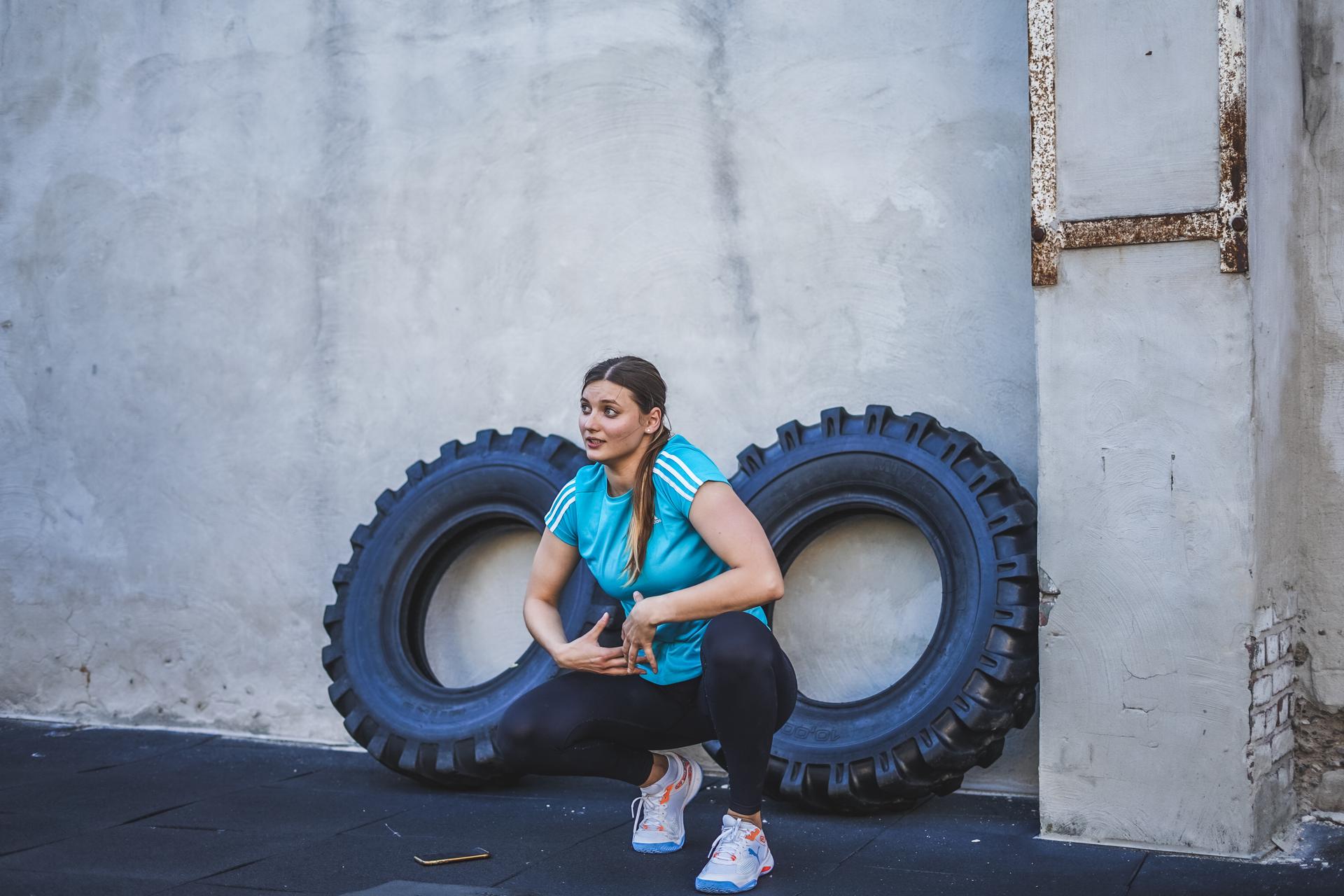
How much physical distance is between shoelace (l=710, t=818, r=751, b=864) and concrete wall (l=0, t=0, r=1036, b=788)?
1.11 metres

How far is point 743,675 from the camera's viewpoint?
2869mm

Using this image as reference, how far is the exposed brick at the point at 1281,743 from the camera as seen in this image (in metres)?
3.17

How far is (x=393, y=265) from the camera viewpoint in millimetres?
4625

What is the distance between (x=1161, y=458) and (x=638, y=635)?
4.16ft

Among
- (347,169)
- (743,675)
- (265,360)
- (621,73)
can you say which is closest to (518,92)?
(621,73)

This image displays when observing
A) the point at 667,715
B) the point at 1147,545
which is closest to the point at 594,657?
the point at 667,715

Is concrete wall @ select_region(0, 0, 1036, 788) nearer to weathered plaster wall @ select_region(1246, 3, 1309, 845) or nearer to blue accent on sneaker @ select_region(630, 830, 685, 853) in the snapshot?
weathered plaster wall @ select_region(1246, 3, 1309, 845)

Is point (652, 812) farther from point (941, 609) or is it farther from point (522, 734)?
point (941, 609)

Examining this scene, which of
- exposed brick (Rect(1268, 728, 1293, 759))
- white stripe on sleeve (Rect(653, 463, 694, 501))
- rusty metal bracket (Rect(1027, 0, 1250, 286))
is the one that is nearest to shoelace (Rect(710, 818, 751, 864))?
white stripe on sleeve (Rect(653, 463, 694, 501))

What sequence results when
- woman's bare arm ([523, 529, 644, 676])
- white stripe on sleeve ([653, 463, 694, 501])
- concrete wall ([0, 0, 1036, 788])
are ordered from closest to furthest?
white stripe on sleeve ([653, 463, 694, 501])
woman's bare arm ([523, 529, 644, 676])
concrete wall ([0, 0, 1036, 788])

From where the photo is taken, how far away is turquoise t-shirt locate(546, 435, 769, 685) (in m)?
2.99

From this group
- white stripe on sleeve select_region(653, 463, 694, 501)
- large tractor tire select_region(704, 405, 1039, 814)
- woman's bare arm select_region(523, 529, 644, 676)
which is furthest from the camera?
large tractor tire select_region(704, 405, 1039, 814)

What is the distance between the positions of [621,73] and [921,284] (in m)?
1.23

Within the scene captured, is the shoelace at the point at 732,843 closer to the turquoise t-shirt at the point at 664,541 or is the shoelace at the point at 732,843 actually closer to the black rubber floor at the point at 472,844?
the black rubber floor at the point at 472,844
